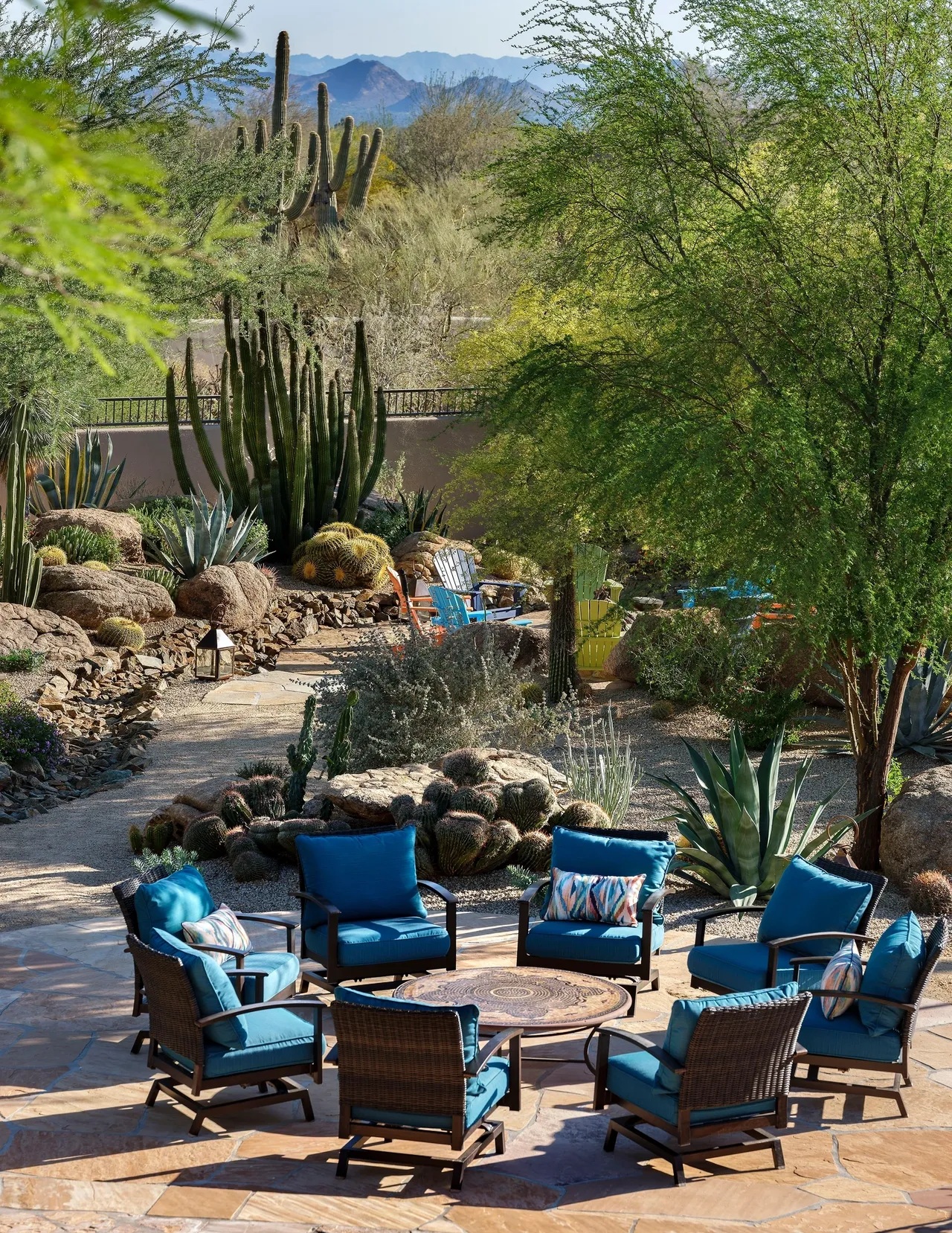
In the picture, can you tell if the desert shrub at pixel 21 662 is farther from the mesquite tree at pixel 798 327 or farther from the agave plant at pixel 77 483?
the mesquite tree at pixel 798 327

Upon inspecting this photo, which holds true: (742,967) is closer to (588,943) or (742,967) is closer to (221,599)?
(588,943)

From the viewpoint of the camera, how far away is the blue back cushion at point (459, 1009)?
16.4ft

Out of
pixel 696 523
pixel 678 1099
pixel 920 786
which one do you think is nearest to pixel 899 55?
pixel 696 523

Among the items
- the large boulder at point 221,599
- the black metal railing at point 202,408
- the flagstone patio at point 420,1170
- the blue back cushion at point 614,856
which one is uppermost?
the black metal railing at point 202,408

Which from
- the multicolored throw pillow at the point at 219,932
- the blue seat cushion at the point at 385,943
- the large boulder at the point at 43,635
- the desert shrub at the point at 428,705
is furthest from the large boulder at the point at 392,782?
the large boulder at the point at 43,635

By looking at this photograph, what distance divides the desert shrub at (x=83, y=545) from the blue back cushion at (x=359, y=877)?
474 inches

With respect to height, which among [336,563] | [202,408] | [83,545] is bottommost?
[336,563]

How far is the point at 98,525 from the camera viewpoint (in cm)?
1912

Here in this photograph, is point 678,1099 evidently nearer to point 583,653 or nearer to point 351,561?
point 583,653

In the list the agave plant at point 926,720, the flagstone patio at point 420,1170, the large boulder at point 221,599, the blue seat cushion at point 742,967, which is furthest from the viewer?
the large boulder at point 221,599

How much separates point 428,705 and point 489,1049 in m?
6.22

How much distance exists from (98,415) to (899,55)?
66.0 ft

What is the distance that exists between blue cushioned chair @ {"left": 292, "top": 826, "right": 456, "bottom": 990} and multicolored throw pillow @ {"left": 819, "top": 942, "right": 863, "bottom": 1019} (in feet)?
6.58

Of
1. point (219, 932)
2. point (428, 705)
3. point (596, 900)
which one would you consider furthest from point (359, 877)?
point (428, 705)
